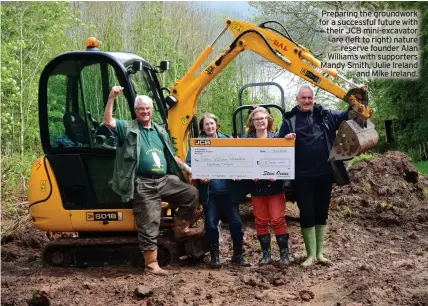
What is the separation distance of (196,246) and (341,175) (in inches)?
70.8

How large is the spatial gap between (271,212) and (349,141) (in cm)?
111

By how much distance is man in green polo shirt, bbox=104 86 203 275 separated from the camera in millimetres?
6855

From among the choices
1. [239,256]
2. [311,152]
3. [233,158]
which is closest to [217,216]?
[239,256]

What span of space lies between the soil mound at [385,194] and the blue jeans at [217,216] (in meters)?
3.91

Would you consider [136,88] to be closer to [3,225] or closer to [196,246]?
[196,246]

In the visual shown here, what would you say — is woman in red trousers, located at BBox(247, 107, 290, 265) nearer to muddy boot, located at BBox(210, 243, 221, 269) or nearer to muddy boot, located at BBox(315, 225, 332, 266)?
muddy boot, located at BBox(315, 225, 332, 266)

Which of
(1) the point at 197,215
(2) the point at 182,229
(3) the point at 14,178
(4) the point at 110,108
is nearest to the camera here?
(4) the point at 110,108

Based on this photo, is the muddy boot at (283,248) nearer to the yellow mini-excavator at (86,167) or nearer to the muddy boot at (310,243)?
the muddy boot at (310,243)

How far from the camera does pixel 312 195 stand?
7.18m

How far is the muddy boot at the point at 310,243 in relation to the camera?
717cm

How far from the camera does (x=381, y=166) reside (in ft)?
43.7

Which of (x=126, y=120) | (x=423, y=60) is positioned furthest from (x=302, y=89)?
(x=423, y=60)

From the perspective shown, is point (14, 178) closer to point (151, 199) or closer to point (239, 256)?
point (151, 199)

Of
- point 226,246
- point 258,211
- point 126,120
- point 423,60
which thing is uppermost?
point 423,60
